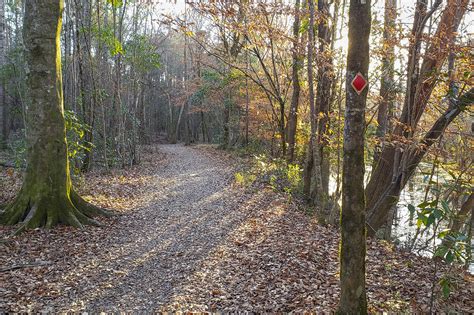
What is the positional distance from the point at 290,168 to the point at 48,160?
27.1 feet

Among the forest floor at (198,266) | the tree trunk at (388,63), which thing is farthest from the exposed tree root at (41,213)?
the tree trunk at (388,63)

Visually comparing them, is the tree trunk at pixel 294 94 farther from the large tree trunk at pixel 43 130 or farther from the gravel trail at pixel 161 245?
the large tree trunk at pixel 43 130

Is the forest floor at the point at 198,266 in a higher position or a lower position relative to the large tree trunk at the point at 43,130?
lower

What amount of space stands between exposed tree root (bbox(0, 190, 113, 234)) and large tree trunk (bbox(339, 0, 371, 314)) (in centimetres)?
561

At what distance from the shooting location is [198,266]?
5.94m

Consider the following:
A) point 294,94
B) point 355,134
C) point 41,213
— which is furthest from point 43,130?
point 294,94

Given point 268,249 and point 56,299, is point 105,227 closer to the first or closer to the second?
point 56,299

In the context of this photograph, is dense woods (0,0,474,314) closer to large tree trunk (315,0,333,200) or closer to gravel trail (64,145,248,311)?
large tree trunk (315,0,333,200)

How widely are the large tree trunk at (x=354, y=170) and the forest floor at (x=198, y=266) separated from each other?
3.07 ft

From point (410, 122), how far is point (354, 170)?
186 inches

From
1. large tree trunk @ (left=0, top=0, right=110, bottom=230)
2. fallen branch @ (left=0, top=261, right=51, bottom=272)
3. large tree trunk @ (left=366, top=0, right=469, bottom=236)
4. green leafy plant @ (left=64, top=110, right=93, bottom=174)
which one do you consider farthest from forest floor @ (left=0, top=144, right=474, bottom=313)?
green leafy plant @ (left=64, top=110, right=93, bottom=174)

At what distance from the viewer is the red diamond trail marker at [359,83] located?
3.44m

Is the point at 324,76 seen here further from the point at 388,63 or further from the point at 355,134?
the point at 355,134

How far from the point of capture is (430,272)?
575 cm
